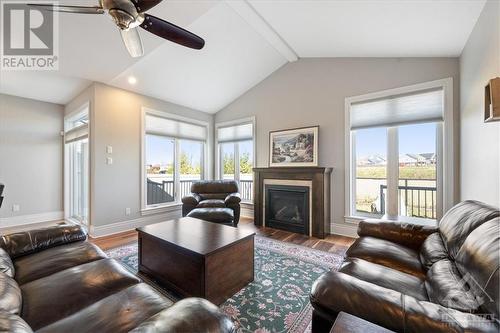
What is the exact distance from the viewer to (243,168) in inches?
204

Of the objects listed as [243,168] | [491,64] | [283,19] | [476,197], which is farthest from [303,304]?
[243,168]

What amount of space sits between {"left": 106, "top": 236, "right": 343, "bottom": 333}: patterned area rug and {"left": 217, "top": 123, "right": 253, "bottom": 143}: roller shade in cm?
265

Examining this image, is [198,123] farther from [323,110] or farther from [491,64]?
[491,64]

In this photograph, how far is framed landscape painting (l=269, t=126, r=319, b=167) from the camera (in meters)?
3.88

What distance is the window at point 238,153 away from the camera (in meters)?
4.99

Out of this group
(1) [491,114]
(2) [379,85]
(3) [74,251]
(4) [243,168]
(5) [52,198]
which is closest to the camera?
(1) [491,114]

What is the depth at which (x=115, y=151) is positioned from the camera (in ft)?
12.3

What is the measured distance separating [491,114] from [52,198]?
6.73m

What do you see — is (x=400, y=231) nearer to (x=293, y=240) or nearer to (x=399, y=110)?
(x=293, y=240)

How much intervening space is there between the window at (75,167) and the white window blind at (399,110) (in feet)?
16.3

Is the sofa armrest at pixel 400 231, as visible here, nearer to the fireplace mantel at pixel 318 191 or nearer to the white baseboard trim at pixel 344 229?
the fireplace mantel at pixel 318 191

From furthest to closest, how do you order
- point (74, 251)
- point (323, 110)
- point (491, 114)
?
point (323, 110), point (74, 251), point (491, 114)

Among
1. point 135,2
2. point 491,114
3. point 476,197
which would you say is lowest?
point 476,197

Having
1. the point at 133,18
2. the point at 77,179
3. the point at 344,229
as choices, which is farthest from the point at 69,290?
the point at 77,179
